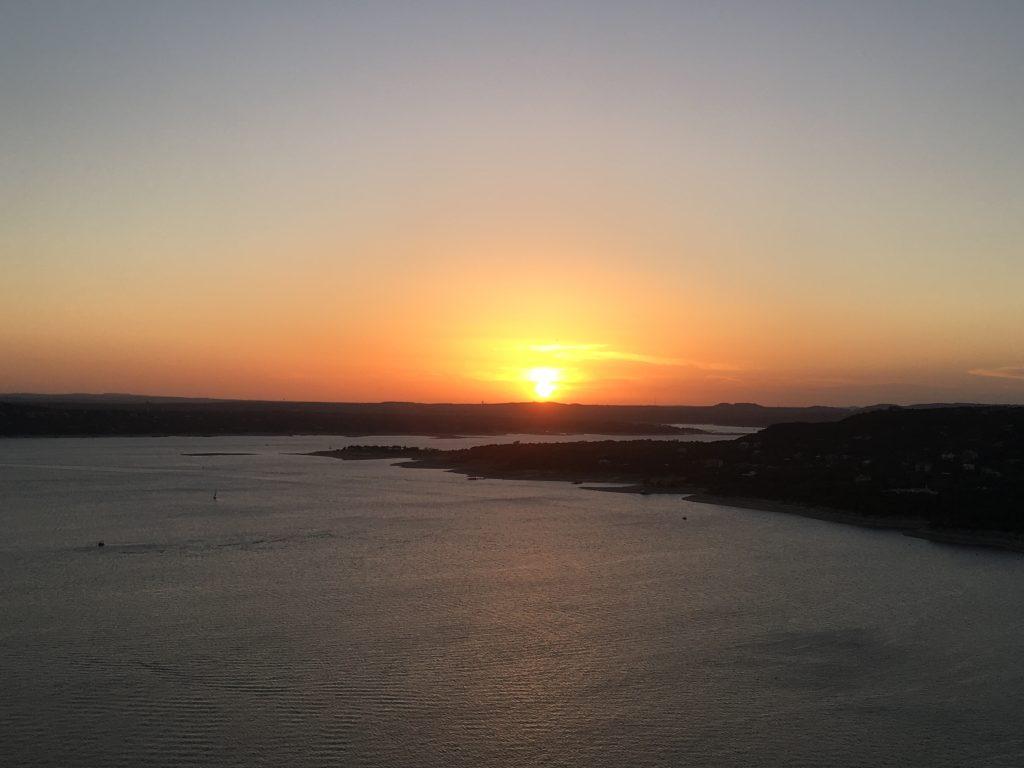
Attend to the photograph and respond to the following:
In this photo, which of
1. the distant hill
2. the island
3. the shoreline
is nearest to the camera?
the shoreline

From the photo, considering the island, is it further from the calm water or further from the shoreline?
the calm water

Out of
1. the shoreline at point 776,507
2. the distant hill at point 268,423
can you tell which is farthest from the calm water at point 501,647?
the distant hill at point 268,423

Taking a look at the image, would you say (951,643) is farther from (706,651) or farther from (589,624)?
(589,624)

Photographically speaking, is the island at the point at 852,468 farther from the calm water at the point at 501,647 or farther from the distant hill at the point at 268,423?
the distant hill at the point at 268,423

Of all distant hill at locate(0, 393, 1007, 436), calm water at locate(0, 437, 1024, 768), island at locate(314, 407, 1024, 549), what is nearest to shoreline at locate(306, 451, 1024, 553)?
island at locate(314, 407, 1024, 549)

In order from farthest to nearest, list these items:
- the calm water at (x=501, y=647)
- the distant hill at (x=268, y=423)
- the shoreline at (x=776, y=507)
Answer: the distant hill at (x=268, y=423)
the shoreline at (x=776, y=507)
the calm water at (x=501, y=647)

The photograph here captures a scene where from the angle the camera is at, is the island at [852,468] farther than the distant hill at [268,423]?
No

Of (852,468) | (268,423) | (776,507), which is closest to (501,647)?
(776,507)

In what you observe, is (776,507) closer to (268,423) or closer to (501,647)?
(501,647)

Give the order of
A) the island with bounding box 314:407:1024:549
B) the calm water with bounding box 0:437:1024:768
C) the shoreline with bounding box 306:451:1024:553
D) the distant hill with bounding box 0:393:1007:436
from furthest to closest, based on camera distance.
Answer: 1. the distant hill with bounding box 0:393:1007:436
2. the island with bounding box 314:407:1024:549
3. the shoreline with bounding box 306:451:1024:553
4. the calm water with bounding box 0:437:1024:768
